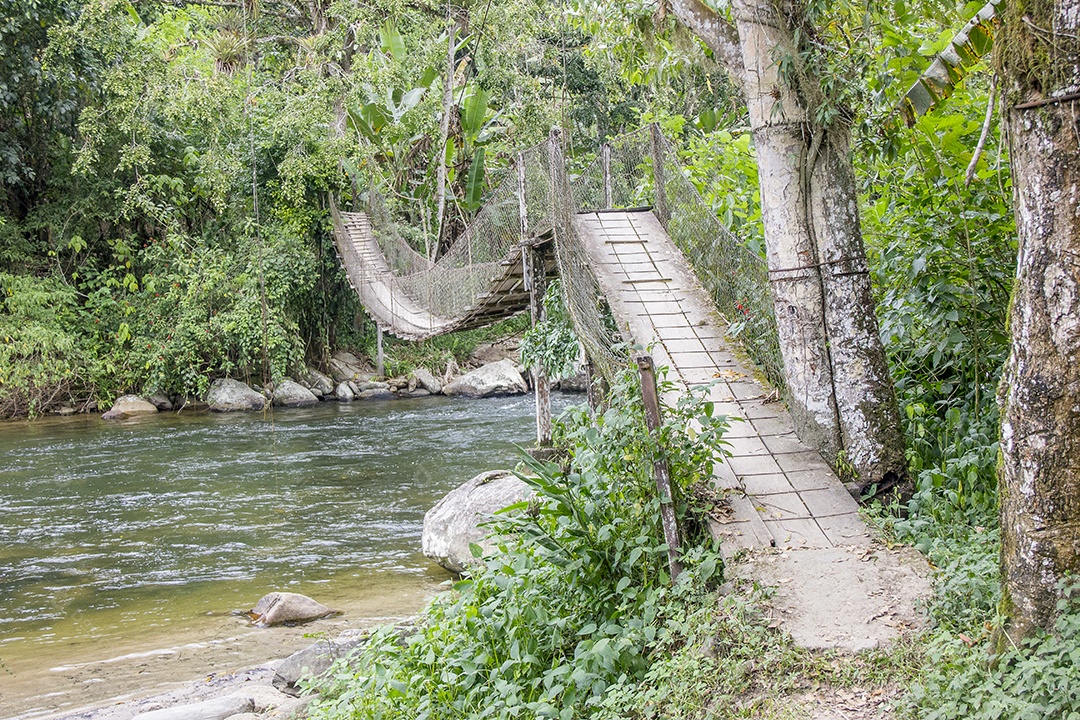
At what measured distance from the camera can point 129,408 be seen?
35.1 feet

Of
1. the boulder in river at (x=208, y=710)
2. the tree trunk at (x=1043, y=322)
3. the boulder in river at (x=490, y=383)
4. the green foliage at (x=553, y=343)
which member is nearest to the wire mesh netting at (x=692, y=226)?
the green foliage at (x=553, y=343)

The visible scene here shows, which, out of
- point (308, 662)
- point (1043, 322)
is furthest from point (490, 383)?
point (1043, 322)

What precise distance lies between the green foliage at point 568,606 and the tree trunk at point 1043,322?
78cm

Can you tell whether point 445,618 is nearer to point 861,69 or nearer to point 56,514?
point 861,69

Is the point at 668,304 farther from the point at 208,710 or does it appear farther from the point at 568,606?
the point at 208,710

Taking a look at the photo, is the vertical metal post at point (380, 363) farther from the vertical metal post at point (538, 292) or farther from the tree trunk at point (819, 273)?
the tree trunk at point (819, 273)

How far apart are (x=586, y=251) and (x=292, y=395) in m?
7.23

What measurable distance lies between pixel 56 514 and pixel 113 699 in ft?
10.7

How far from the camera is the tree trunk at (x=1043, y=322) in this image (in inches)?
71.2

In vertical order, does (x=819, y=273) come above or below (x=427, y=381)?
above

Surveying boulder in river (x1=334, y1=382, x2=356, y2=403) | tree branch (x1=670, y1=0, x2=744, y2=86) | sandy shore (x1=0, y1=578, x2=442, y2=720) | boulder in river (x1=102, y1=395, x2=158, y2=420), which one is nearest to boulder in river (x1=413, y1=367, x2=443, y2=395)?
boulder in river (x1=334, y1=382, x2=356, y2=403)

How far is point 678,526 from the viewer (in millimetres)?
2621

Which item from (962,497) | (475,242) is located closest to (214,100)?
(475,242)

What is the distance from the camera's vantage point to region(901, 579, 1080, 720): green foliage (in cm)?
166
